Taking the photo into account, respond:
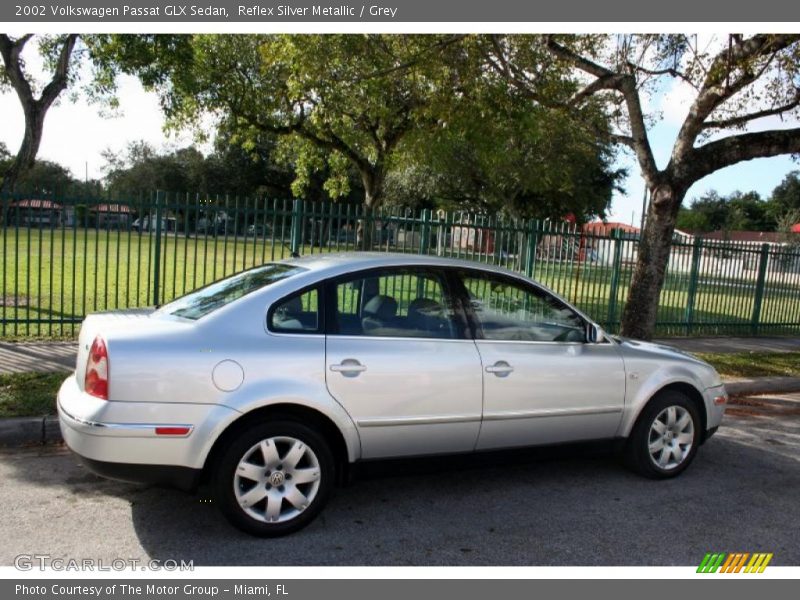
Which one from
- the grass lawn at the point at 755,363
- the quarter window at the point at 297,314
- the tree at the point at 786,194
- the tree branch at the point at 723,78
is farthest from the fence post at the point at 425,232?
the tree at the point at 786,194

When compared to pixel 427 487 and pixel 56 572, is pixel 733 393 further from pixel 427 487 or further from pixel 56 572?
pixel 56 572

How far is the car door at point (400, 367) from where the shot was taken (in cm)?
399

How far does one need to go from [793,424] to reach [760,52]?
483cm

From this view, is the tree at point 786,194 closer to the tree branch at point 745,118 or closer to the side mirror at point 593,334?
the tree branch at point 745,118

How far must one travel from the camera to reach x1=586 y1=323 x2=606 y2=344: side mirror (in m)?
4.88

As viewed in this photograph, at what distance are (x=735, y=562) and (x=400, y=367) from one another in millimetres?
2196

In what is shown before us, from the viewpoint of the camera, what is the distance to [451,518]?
4270mm

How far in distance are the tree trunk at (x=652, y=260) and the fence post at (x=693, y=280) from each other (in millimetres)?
3766

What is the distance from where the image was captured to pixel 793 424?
7320 millimetres

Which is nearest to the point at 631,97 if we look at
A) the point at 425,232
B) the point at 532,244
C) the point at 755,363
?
the point at 532,244

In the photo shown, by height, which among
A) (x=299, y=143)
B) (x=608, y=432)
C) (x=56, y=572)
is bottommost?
(x=56, y=572)

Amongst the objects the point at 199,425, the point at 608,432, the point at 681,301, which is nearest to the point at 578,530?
the point at 608,432

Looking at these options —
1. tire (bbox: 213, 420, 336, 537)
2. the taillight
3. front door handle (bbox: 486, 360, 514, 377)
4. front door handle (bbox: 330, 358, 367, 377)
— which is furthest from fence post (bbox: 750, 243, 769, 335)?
the taillight

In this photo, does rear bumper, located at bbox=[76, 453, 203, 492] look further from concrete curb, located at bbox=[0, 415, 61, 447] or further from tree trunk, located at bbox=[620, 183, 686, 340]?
tree trunk, located at bbox=[620, 183, 686, 340]
